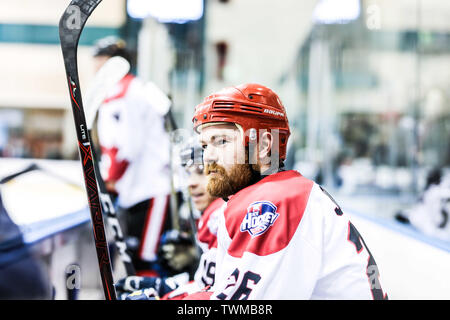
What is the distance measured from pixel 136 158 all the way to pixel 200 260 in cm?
108

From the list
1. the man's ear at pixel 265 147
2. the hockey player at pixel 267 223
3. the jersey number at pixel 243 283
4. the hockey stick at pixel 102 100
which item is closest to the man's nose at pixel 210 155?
the hockey player at pixel 267 223

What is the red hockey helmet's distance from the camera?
36.8 inches

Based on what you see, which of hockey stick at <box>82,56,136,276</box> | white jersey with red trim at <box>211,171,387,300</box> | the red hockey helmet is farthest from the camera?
hockey stick at <box>82,56,136,276</box>

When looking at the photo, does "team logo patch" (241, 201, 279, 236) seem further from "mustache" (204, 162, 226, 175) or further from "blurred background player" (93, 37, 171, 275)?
"blurred background player" (93, 37, 171, 275)

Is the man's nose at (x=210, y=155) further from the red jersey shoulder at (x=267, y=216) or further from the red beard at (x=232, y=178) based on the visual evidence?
the red jersey shoulder at (x=267, y=216)

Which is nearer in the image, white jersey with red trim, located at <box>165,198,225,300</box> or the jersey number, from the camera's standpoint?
the jersey number

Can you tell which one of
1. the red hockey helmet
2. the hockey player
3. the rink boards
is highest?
the red hockey helmet

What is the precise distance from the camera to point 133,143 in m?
2.15

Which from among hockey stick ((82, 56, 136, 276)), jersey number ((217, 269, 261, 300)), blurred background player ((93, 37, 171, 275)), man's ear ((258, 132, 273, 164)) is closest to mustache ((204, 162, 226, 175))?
man's ear ((258, 132, 273, 164))

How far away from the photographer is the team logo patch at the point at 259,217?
0.77 meters

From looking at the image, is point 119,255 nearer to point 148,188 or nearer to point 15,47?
point 148,188

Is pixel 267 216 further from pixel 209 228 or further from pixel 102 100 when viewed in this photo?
pixel 102 100

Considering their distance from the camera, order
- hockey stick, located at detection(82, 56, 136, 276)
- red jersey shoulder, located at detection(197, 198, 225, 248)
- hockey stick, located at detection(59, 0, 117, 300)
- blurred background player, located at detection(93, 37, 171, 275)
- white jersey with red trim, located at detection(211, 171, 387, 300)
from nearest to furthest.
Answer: white jersey with red trim, located at detection(211, 171, 387, 300), hockey stick, located at detection(59, 0, 117, 300), red jersey shoulder, located at detection(197, 198, 225, 248), hockey stick, located at detection(82, 56, 136, 276), blurred background player, located at detection(93, 37, 171, 275)

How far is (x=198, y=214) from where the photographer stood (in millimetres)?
1688
